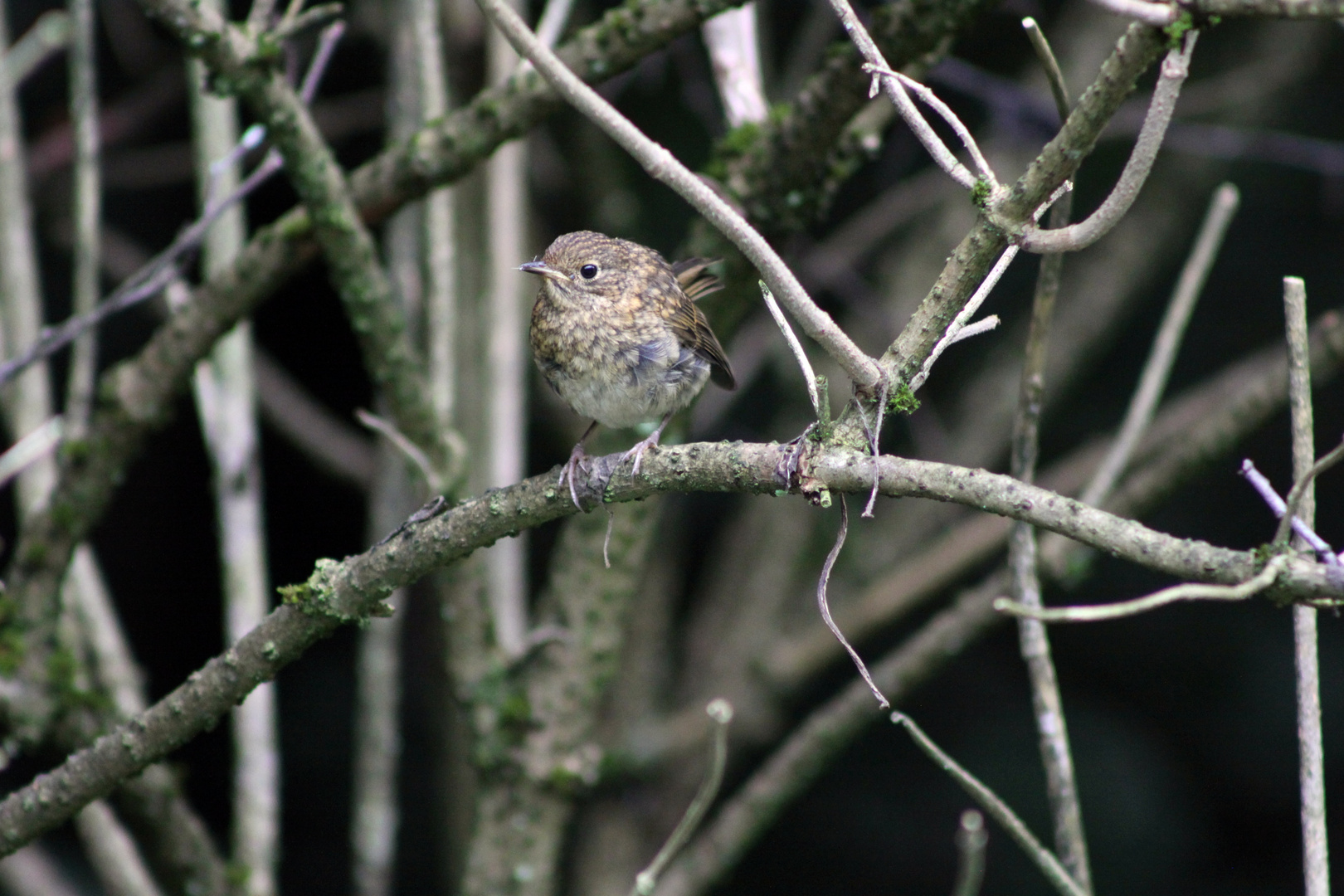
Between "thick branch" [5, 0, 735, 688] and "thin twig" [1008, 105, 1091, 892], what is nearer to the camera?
"thin twig" [1008, 105, 1091, 892]

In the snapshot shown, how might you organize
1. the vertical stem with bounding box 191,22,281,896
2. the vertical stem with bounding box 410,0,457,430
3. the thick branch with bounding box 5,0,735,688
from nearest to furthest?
the thick branch with bounding box 5,0,735,688 → the vertical stem with bounding box 191,22,281,896 → the vertical stem with bounding box 410,0,457,430

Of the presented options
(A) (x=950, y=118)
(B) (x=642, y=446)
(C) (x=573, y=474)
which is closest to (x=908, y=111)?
(A) (x=950, y=118)

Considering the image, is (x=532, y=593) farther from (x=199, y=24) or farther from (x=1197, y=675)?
(x=199, y=24)

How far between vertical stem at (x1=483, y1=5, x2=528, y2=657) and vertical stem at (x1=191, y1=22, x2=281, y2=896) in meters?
0.83

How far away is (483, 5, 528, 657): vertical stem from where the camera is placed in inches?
164

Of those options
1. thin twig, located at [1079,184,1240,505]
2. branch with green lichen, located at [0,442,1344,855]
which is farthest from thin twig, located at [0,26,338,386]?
thin twig, located at [1079,184,1240,505]

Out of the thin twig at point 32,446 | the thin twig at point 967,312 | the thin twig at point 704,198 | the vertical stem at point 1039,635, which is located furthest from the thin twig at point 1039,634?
the thin twig at point 32,446

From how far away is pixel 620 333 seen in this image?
3.06 metres

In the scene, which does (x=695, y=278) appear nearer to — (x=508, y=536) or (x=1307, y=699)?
(x=508, y=536)

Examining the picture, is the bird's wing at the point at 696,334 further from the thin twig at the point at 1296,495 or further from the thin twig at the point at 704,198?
the thin twig at the point at 1296,495

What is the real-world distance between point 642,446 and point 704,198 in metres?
1.05

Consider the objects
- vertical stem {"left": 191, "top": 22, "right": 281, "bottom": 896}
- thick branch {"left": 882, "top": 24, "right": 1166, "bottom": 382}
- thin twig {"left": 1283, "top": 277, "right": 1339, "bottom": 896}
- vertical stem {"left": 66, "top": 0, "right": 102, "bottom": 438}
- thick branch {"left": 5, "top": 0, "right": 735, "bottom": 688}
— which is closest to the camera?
thick branch {"left": 882, "top": 24, "right": 1166, "bottom": 382}

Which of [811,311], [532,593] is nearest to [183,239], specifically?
[811,311]

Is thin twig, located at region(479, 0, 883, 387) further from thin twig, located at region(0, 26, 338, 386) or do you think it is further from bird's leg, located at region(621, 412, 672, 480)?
thin twig, located at region(0, 26, 338, 386)
